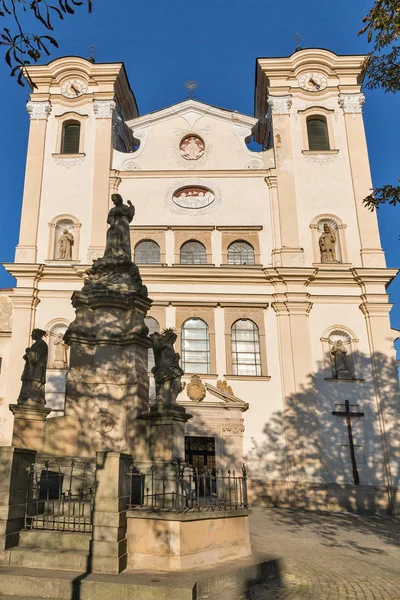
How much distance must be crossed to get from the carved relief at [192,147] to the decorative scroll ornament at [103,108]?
3.49 metres

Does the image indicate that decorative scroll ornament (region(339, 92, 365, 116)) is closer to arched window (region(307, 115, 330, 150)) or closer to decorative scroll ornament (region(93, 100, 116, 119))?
arched window (region(307, 115, 330, 150))

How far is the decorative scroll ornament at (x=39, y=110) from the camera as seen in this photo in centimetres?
2425

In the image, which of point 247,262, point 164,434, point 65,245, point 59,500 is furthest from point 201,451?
point 59,500

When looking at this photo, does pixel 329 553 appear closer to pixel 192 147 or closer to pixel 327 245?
pixel 327 245

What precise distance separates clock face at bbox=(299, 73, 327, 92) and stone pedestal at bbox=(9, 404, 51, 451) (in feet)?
68.8

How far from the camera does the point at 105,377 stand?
897 centimetres

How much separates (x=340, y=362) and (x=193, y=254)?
728 cm

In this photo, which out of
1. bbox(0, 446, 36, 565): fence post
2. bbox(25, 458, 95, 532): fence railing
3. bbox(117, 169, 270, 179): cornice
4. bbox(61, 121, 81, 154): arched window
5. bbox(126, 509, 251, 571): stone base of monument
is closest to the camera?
bbox(126, 509, 251, 571): stone base of monument

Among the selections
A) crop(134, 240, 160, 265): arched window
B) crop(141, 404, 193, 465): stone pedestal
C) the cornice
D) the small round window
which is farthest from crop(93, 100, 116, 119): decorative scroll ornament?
crop(141, 404, 193, 465): stone pedestal

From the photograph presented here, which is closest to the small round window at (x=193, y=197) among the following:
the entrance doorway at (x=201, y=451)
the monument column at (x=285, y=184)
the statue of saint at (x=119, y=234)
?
the monument column at (x=285, y=184)

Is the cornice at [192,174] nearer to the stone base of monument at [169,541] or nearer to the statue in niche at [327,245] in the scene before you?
the statue in niche at [327,245]

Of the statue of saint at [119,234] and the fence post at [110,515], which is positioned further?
the statue of saint at [119,234]

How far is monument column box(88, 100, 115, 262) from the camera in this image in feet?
71.4

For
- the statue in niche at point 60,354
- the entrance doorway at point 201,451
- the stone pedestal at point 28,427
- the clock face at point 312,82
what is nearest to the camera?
the stone pedestal at point 28,427
